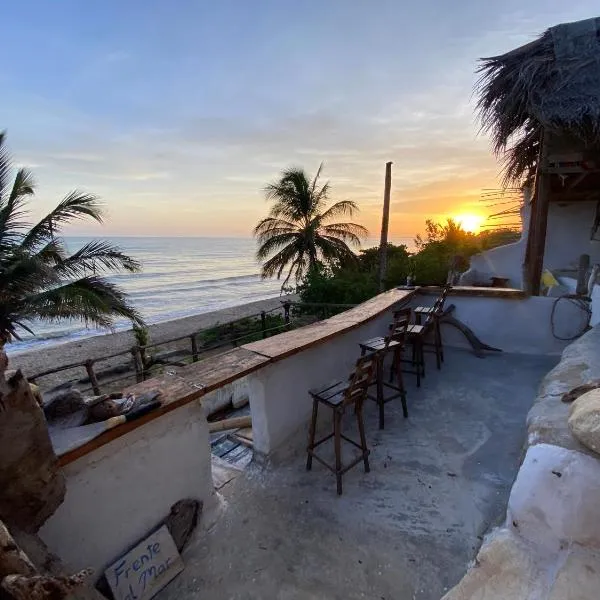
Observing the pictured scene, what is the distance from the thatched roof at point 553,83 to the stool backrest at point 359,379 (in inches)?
224

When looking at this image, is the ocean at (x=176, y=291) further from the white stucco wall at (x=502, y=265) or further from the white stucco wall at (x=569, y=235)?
the white stucco wall at (x=569, y=235)

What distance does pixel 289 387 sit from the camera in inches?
137

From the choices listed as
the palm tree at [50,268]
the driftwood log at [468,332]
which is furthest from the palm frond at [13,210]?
the driftwood log at [468,332]

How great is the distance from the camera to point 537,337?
18.0 ft

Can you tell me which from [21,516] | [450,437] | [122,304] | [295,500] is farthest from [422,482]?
[122,304]

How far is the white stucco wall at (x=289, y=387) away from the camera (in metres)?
3.25

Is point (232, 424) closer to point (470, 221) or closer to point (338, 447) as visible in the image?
point (338, 447)

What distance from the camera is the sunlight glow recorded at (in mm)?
15266

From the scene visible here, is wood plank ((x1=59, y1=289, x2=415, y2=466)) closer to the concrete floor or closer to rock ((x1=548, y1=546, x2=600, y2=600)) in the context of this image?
the concrete floor

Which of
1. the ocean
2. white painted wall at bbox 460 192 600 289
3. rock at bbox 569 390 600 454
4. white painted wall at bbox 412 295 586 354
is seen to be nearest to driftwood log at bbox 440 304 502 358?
white painted wall at bbox 412 295 586 354

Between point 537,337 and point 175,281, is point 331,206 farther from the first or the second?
point 175,281

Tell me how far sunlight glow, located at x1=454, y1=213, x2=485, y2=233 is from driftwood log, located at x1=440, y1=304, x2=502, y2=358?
10.3 meters

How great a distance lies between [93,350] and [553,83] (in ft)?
59.7

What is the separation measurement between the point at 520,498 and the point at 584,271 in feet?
19.5
